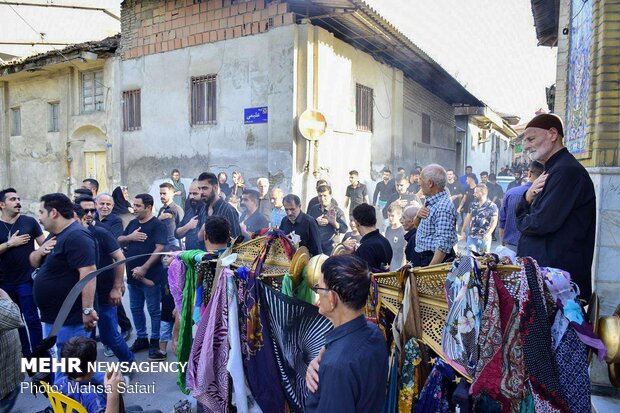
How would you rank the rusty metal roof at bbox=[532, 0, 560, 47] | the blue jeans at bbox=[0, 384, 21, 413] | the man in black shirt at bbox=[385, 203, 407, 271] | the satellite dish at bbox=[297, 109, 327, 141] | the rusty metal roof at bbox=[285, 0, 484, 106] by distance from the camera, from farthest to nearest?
the satellite dish at bbox=[297, 109, 327, 141]
the rusty metal roof at bbox=[285, 0, 484, 106]
the rusty metal roof at bbox=[532, 0, 560, 47]
the man in black shirt at bbox=[385, 203, 407, 271]
the blue jeans at bbox=[0, 384, 21, 413]

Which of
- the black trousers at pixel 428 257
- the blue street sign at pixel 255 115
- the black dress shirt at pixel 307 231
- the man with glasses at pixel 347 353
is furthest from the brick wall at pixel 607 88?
the blue street sign at pixel 255 115

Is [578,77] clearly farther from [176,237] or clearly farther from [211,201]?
[176,237]

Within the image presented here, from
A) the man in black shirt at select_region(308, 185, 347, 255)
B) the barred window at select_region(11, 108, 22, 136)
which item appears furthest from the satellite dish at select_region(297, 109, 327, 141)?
the barred window at select_region(11, 108, 22, 136)

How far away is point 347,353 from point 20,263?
4541mm

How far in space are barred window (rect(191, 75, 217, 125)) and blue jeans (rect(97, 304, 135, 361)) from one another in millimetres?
7995

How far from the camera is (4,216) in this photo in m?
5.29

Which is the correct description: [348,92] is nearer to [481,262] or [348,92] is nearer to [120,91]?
[120,91]

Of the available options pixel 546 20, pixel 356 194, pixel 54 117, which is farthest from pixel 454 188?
pixel 54 117

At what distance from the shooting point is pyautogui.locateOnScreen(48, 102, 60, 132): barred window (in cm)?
1702

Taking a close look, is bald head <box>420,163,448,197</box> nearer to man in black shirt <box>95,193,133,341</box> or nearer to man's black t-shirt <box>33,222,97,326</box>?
man's black t-shirt <box>33,222,97,326</box>

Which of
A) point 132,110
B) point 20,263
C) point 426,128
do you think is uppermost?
point 132,110

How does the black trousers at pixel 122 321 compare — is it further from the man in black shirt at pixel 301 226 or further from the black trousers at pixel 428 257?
the black trousers at pixel 428 257

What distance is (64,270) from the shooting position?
3975mm

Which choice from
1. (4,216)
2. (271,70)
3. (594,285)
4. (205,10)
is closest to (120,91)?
(205,10)
